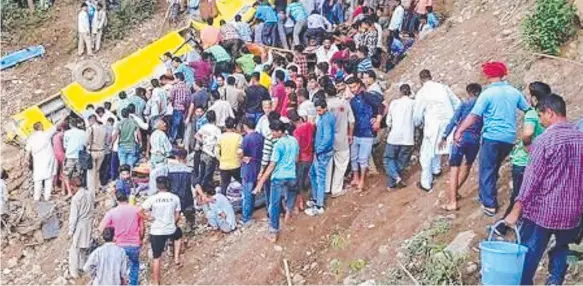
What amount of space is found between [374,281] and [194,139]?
14.6ft

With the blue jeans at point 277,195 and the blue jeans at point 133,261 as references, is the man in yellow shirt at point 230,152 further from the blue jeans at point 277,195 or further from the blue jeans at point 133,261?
the blue jeans at point 133,261

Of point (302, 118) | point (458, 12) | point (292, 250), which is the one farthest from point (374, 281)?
point (458, 12)

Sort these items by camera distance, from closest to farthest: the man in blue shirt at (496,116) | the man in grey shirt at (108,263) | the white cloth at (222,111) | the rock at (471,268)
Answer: the rock at (471,268) → the man in blue shirt at (496,116) → the man in grey shirt at (108,263) → the white cloth at (222,111)

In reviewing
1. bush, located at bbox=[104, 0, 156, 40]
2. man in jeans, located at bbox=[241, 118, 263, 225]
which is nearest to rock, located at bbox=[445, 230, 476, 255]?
man in jeans, located at bbox=[241, 118, 263, 225]

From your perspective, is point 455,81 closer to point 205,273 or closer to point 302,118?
point 302,118

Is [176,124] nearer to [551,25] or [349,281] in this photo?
[349,281]

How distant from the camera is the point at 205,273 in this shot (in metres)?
12.4

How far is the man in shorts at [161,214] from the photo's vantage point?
447 inches

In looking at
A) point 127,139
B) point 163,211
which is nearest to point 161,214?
Result: point 163,211

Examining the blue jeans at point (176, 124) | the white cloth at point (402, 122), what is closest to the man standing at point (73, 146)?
the blue jeans at point (176, 124)

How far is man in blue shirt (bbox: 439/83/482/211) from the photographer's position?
10609 millimetres

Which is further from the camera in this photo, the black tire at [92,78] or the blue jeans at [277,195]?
the black tire at [92,78]

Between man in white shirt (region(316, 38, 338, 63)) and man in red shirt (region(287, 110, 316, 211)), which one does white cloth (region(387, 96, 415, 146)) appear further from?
man in white shirt (region(316, 38, 338, 63))

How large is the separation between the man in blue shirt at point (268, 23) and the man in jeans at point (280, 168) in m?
5.18
